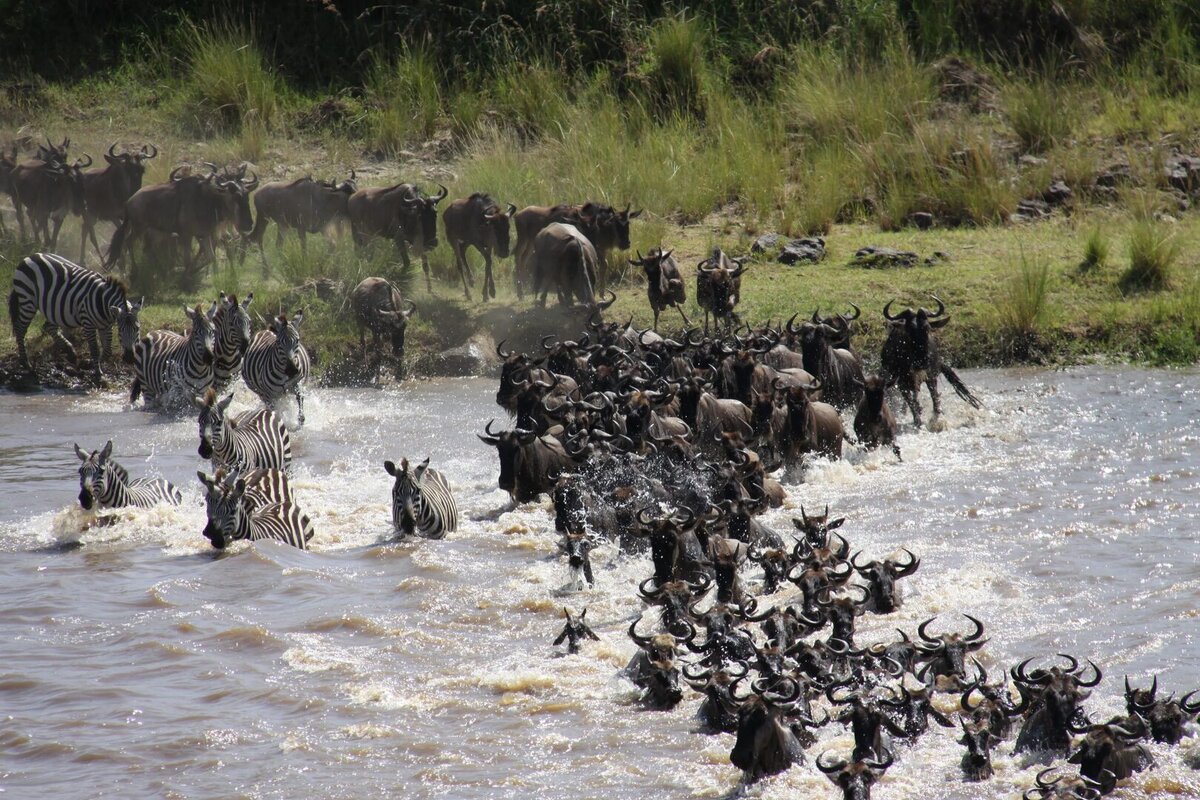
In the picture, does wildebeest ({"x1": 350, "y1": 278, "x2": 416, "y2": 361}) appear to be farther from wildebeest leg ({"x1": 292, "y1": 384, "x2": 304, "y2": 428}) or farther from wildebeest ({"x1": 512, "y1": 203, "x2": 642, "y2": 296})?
wildebeest ({"x1": 512, "y1": 203, "x2": 642, "y2": 296})

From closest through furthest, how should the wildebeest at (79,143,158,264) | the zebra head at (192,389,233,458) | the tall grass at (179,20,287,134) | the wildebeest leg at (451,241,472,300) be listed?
the zebra head at (192,389,233,458) → the wildebeest leg at (451,241,472,300) → the wildebeest at (79,143,158,264) → the tall grass at (179,20,287,134)

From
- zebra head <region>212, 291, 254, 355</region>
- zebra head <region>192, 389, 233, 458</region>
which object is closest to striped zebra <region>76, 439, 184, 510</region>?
zebra head <region>192, 389, 233, 458</region>

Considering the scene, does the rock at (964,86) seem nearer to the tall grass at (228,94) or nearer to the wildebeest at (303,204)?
the wildebeest at (303,204)

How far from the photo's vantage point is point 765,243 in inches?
673

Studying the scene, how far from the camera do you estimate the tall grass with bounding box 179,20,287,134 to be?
→ 72.4 feet

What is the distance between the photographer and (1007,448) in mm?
11211

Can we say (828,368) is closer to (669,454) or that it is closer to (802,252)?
(669,454)

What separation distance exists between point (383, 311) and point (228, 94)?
889 cm

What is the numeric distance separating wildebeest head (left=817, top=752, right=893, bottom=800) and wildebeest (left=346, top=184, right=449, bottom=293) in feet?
39.9

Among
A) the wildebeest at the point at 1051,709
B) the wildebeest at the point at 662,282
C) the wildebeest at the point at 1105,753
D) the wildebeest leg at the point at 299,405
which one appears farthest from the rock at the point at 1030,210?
the wildebeest at the point at 1105,753

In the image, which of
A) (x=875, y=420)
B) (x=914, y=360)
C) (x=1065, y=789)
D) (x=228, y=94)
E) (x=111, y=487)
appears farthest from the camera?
(x=228, y=94)

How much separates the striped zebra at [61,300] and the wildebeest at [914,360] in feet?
27.0

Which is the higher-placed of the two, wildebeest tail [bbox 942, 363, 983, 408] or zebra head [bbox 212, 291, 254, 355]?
zebra head [bbox 212, 291, 254, 355]

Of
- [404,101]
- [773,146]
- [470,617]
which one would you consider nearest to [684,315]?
[773,146]
